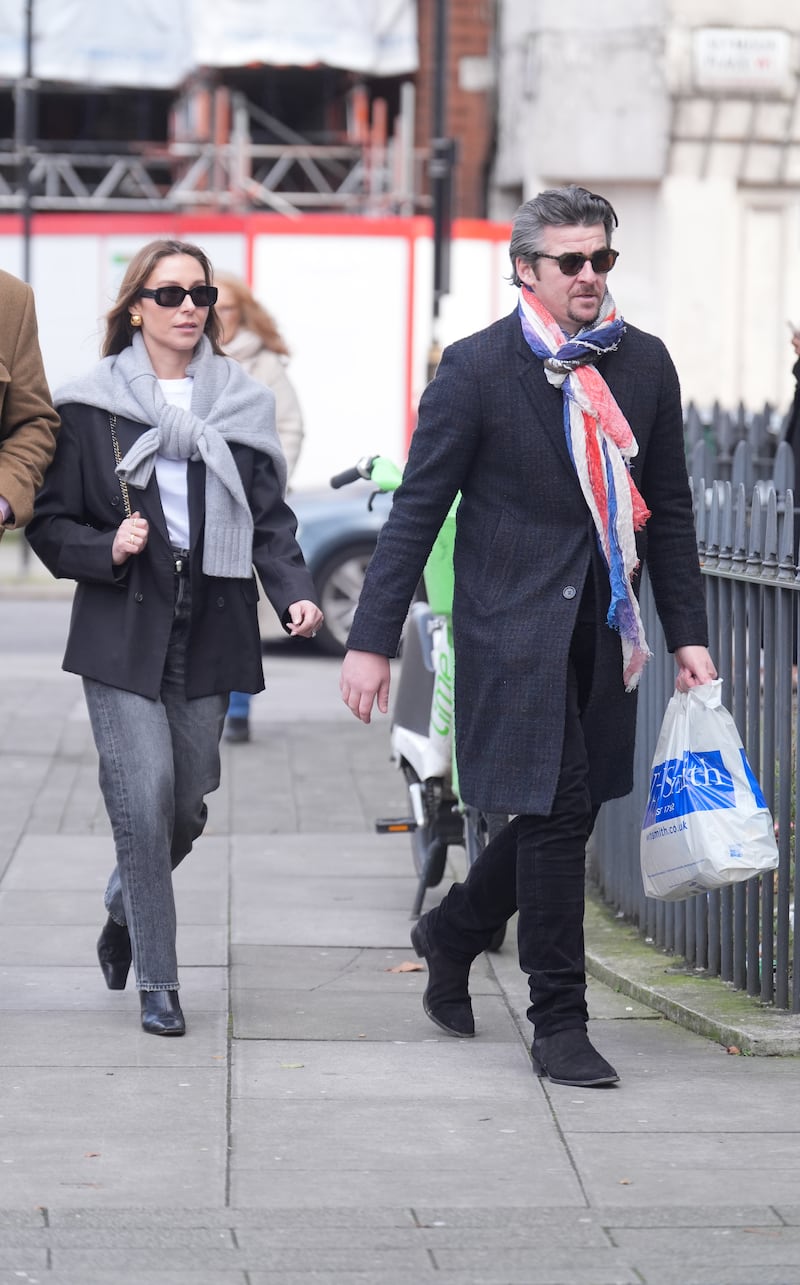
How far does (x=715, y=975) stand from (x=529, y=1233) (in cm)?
191

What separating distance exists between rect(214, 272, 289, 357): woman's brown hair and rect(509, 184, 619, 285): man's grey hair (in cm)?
463

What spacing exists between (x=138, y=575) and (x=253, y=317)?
14.6ft

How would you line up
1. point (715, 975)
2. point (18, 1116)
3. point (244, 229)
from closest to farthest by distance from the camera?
point (18, 1116)
point (715, 975)
point (244, 229)

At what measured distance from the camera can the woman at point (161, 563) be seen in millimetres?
5223

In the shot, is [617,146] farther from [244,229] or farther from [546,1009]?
[546,1009]

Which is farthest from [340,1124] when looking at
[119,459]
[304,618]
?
[119,459]

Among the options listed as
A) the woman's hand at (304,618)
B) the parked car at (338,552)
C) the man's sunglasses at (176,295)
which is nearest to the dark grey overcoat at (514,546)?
the woman's hand at (304,618)

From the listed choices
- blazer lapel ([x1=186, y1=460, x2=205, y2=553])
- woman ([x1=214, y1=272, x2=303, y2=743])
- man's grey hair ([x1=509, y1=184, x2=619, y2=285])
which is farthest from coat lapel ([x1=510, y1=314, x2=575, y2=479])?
woman ([x1=214, y1=272, x2=303, y2=743])

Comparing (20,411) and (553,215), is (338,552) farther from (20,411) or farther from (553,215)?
(553,215)

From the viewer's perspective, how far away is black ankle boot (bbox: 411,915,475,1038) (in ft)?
17.4

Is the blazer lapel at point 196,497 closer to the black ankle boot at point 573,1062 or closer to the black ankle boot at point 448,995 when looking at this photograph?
the black ankle boot at point 448,995

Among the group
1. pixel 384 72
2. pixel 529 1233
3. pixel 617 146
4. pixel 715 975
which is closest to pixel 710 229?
pixel 617 146

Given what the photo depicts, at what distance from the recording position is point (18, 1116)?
4617 mm

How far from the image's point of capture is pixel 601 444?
4773 millimetres
